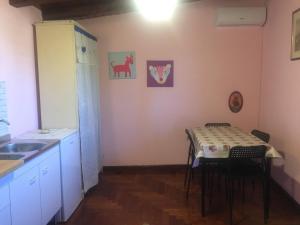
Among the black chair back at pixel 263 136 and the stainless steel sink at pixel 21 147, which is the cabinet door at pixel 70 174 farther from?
the black chair back at pixel 263 136

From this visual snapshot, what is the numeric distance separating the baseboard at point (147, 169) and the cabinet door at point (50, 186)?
159cm

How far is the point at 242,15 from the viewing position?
12.5ft

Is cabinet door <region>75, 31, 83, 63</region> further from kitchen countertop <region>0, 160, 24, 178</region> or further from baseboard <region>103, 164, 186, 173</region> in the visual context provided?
baseboard <region>103, 164, 186, 173</region>

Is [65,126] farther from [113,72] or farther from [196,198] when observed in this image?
[196,198]

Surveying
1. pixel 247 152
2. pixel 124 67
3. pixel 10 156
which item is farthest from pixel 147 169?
pixel 10 156

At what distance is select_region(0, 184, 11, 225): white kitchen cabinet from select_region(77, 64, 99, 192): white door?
1401 mm

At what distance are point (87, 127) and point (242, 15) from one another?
261 cm

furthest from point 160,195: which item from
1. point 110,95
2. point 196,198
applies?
point 110,95

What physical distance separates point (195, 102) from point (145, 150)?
106 centimetres

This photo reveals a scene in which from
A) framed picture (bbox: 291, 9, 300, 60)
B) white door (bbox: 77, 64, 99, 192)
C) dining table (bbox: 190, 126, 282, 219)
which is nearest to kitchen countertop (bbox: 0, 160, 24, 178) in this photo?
white door (bbox: 77, 64, 99, 192)

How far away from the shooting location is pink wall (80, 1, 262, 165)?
156 inches

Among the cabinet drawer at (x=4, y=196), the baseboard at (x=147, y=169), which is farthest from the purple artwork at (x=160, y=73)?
the cabinet drawer at (x=4, y=196)

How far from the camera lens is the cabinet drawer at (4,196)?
1747 millimetres

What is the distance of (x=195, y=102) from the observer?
411 cm
